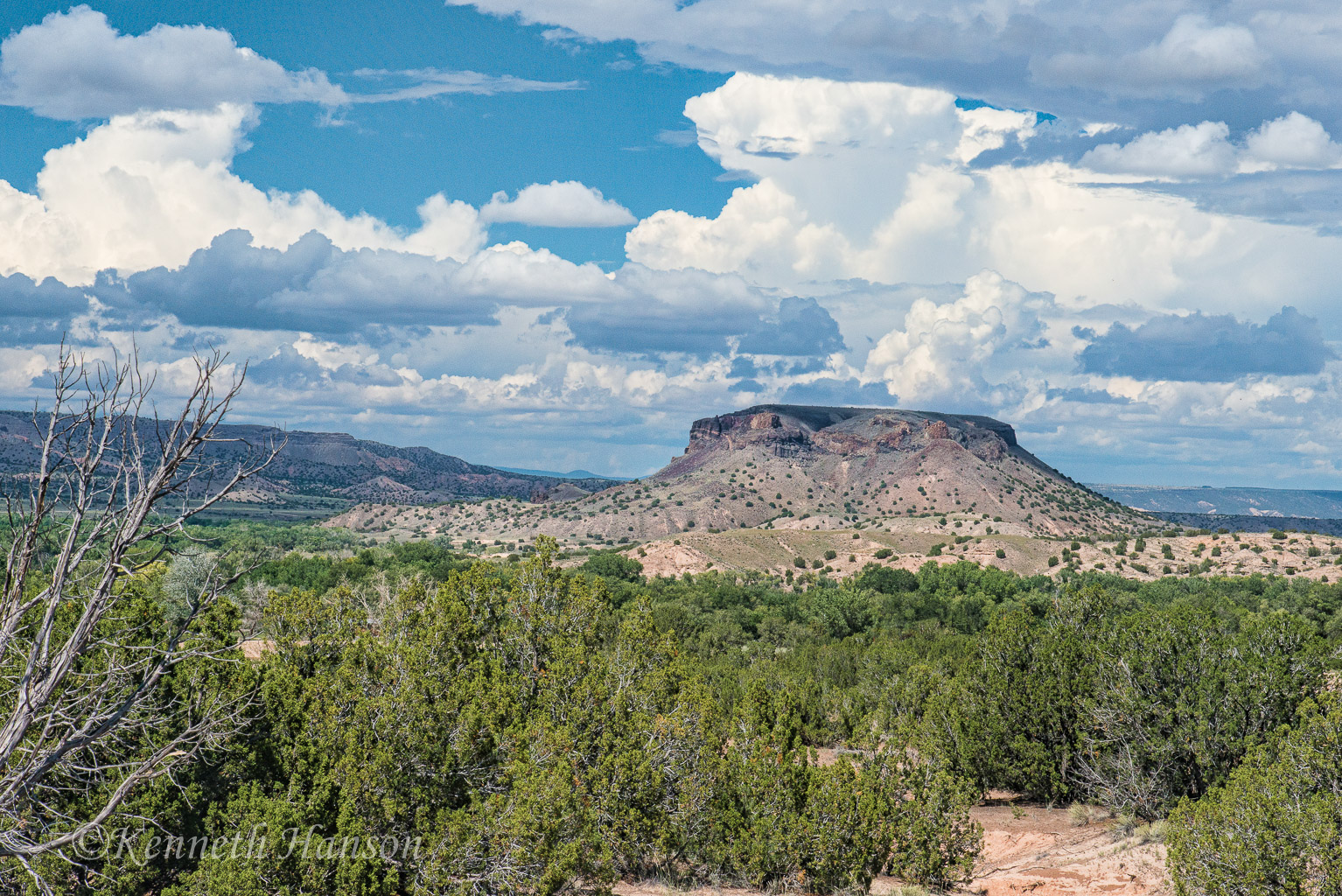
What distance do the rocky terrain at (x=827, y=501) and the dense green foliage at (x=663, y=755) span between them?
346 ft

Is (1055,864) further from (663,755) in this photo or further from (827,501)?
(827,501)

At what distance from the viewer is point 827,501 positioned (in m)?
174

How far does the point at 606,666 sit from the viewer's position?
78.3ft

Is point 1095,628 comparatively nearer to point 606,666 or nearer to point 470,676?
point 606,666

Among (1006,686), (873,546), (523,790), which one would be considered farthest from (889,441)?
(523,790)

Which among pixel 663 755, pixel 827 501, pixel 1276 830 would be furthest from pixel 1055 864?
pixel 827 501

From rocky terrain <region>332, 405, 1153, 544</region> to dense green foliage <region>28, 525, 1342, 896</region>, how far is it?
106m

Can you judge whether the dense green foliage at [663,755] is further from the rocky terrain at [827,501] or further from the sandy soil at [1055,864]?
the rocky terrain at [827,501]

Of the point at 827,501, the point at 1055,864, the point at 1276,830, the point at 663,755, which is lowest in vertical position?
the point at 1055,864

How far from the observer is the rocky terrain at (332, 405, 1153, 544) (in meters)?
154

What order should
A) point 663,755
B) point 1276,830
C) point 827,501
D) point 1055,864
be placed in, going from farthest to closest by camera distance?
A: point 827,501 → point 1055,864 → point 663,755 → point 1276,830

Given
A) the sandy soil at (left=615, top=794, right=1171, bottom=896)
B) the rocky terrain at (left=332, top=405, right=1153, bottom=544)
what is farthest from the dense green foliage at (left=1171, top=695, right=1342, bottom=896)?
the rocky terrain at (left=332, top=405, right=1153, bottom=544)

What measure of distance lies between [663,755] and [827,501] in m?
155

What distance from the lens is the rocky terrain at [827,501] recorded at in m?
154
